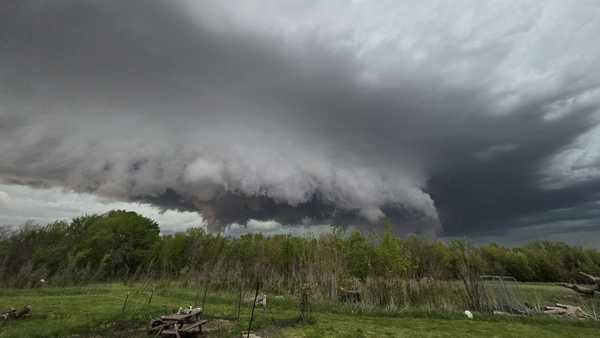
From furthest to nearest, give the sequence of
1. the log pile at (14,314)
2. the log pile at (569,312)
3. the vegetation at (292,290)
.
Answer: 1. the log pile at (569,312)
2. the vegetation at (292,290)
3. the log pile at (14,314)

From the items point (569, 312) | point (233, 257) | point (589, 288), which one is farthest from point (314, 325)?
point (233, 257)

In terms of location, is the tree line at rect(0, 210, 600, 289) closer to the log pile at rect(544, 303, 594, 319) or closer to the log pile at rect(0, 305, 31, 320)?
the log pile at rect(544, 303, 594, 319)

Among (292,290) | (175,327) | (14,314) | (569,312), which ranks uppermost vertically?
(175,327)

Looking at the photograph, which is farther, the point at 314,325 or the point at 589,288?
the point at 589,288

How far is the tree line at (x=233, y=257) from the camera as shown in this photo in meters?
22.8

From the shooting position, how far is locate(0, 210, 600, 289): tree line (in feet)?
74.8

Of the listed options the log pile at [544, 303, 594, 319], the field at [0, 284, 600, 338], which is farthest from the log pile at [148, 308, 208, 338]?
the log pile at [544, 303, 594, 319]

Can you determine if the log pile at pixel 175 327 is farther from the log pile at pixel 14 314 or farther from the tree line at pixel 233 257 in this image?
the tree line at pixel 233 257

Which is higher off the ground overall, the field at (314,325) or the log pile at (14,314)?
the log pile at (14,314)

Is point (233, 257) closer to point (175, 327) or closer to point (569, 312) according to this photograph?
point (175, 327)

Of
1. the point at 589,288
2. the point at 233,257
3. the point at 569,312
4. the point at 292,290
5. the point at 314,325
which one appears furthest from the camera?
the point at 233,257

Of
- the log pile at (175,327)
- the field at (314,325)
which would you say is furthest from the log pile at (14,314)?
the log pile at (175,327)

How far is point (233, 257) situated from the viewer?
1490 inches

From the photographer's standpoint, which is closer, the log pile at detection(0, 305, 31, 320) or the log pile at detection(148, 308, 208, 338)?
the log pile at detection(148, 308, 208, 338)
